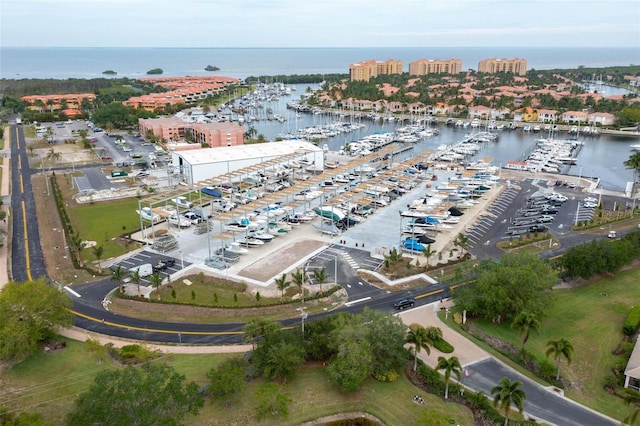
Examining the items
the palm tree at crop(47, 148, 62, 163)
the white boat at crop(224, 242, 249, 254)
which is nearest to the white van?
the white boat at crop(224, 242, 249, 254)

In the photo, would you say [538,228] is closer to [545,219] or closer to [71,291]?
[545,219]

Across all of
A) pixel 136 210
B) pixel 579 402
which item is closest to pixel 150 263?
pixel 136 210

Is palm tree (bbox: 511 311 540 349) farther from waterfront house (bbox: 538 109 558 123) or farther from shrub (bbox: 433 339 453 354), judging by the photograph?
waterfront house (bbox: 538 109 558 123)


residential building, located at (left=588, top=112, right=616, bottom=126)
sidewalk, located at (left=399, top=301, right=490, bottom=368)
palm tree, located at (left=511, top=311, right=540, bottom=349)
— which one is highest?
residential building, located at (left=588, top=112, right=616, bottom=126)

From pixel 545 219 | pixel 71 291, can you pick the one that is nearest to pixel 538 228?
pixel 545 219

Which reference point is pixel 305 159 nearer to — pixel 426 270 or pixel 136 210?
pixel 136 210
